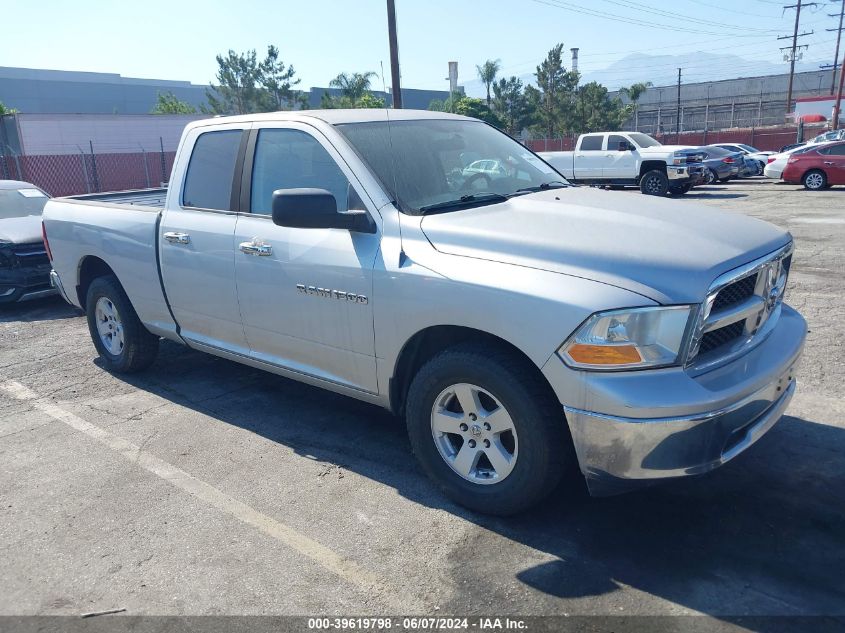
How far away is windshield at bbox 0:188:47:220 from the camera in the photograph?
9.74 m

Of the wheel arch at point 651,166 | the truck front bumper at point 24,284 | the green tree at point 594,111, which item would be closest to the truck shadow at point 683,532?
the truck front bumper at point 24,284

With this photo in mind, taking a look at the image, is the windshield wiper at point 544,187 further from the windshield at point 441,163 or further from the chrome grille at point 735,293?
the chrome grille at point 735,293

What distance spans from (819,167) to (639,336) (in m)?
22.3

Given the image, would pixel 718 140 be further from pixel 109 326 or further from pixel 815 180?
pixel 109 326

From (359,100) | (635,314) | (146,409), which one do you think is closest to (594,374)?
(635,314)

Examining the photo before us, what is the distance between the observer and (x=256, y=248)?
14.1 ft

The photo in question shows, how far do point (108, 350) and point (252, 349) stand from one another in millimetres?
2178

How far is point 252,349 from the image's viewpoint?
15.3 feet

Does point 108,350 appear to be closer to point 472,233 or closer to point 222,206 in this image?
point 222,206

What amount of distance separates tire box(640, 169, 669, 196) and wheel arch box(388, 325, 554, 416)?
742 inches

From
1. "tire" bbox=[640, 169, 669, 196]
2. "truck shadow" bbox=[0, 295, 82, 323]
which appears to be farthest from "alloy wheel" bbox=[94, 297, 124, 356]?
"tire" bbox=[640, 169, 669, 196]

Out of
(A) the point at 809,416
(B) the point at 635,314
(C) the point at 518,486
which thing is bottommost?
(A) the point at 809,416

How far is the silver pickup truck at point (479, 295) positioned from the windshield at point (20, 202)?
5823 mm

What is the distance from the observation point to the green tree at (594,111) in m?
51.2
